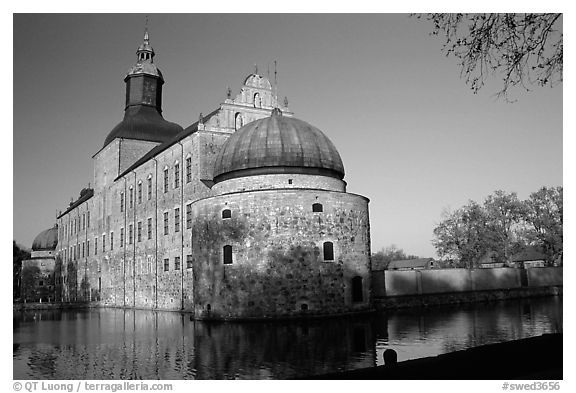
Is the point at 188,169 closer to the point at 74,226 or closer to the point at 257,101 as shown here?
the point at 257,101

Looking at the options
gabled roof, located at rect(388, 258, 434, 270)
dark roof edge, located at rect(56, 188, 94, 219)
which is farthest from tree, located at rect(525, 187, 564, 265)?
gabled roof, located at rect(388, 258, 434, 270)

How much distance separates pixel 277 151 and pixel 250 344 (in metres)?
11.7

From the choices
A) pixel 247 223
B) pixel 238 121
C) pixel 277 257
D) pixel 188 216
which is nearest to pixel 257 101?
pixel 238 121

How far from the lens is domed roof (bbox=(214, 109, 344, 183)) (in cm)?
2438

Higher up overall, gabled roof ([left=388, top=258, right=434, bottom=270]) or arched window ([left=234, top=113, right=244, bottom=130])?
arched window ([left=234, top=113, right=244, bottom=130])

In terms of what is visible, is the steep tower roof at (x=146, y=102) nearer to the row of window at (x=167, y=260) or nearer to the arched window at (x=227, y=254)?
the row of window at (x=167, y=260)

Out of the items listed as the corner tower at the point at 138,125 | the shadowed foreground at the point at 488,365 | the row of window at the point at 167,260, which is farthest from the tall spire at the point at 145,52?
the shadowed foreground at the point at 488,365

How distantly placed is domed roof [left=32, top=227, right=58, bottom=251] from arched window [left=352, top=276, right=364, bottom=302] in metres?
46.0

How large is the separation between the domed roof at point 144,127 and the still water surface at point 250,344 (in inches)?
815

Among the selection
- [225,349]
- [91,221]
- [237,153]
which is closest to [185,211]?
[237,153]

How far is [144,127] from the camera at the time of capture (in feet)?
133

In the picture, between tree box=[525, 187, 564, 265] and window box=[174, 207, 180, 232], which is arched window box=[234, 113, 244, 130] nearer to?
window box=[174, 207, 180, 232]
